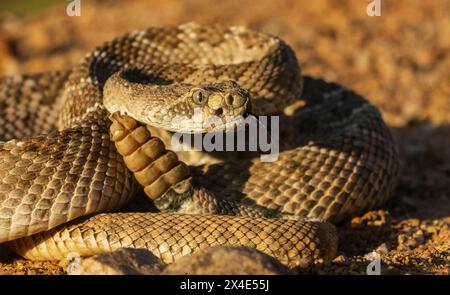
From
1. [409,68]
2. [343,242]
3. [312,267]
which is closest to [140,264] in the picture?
[312,267]

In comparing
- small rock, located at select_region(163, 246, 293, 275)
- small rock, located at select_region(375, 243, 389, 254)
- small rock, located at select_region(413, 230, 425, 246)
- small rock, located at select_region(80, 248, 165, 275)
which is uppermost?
small rock, located at select_region(163, 246, 293, 275)

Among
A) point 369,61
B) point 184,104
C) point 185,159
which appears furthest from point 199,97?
point 369,61

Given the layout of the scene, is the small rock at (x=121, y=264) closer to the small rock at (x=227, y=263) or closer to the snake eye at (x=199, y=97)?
the small rock at (x=227, y=263)

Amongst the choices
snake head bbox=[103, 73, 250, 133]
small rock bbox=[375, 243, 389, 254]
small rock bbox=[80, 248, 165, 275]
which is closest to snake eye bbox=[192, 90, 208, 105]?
snake head bbox=[103, 73, 250, 133]

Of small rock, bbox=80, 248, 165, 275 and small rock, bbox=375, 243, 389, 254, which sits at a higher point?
small rock, bbox=80, 248, 165, 275

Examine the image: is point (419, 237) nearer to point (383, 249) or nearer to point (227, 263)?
point (383, 249)

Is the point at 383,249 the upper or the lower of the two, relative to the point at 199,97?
lower

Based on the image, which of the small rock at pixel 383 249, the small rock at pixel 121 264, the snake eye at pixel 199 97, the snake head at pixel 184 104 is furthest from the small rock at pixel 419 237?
the small rock at pixel 121 264

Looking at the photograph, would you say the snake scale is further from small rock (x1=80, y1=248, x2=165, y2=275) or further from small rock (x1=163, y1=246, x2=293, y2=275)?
small rock (x1=163, y1=246, x2=293, y2=275)
